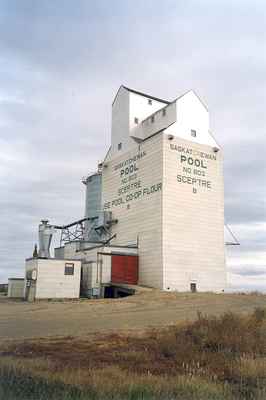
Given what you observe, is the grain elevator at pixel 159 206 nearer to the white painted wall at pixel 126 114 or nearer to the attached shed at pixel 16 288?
the white painted wall at pixel 126 114

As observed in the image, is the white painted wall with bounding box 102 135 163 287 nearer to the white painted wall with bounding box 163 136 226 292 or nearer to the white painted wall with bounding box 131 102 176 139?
the white painted wall with bounding box 163 136 226 292

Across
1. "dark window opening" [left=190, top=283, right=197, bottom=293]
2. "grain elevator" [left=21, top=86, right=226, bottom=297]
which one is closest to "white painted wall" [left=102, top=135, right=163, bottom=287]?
"grain elevator" [left=21, top=86, right=226, bottom=297]

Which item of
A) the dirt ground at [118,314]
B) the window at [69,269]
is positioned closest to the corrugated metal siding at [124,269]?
the window at [69,269]

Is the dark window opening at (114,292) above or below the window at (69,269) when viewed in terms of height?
below

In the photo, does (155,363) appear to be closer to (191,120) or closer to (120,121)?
(191,120)

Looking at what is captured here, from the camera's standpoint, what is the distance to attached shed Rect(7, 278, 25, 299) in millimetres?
50438

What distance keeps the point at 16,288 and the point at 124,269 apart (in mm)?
11899

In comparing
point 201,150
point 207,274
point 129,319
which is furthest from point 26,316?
A: point 201,150

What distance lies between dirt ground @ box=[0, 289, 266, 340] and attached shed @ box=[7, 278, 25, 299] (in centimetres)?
1480

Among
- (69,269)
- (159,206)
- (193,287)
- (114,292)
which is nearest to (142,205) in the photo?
(159,206)

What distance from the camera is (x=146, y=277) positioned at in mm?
49062

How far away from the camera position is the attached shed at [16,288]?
50.4 meters

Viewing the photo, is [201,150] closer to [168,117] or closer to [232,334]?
[168,117]

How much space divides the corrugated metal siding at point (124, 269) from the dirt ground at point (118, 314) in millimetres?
6117
